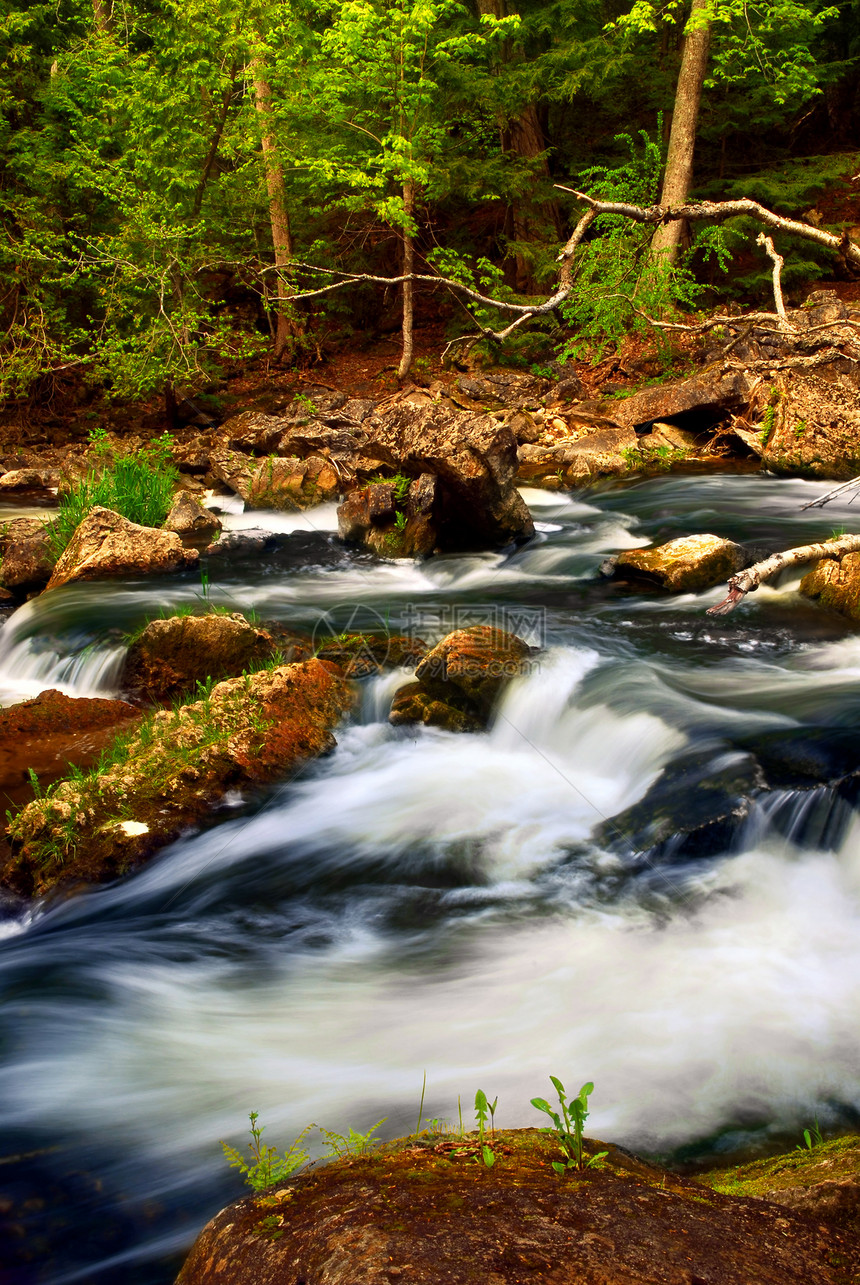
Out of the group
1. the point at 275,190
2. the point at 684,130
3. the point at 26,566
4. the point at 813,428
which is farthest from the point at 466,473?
the point at 684,130

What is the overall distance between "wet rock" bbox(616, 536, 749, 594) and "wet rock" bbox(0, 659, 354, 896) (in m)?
3.41

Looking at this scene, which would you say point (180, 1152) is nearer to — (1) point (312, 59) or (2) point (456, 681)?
(2) point (456, 681)

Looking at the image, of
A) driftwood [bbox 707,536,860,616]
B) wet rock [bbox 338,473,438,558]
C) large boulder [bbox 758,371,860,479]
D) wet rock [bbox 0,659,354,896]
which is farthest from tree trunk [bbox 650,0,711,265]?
wet rock [bbox 0,659,354,896]

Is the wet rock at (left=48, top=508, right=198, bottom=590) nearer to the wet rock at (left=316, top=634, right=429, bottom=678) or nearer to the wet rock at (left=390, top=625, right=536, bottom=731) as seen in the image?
the wet rock at (left=316, top=634, right=429, bottom=678)

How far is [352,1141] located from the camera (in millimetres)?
2564

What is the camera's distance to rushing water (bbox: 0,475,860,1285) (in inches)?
116

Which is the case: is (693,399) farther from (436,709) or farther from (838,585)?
(436,709)

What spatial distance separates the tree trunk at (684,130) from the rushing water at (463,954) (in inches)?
441

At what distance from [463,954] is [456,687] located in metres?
2.29

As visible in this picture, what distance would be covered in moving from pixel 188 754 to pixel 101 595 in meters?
3.52

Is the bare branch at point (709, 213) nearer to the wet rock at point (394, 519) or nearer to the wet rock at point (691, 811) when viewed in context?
the wet rock at point (691, 811)

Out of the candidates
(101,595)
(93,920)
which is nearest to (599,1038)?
(93,920)

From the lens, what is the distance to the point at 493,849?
15.4 feet

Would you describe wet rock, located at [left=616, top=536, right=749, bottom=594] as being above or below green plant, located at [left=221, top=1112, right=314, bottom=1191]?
above
